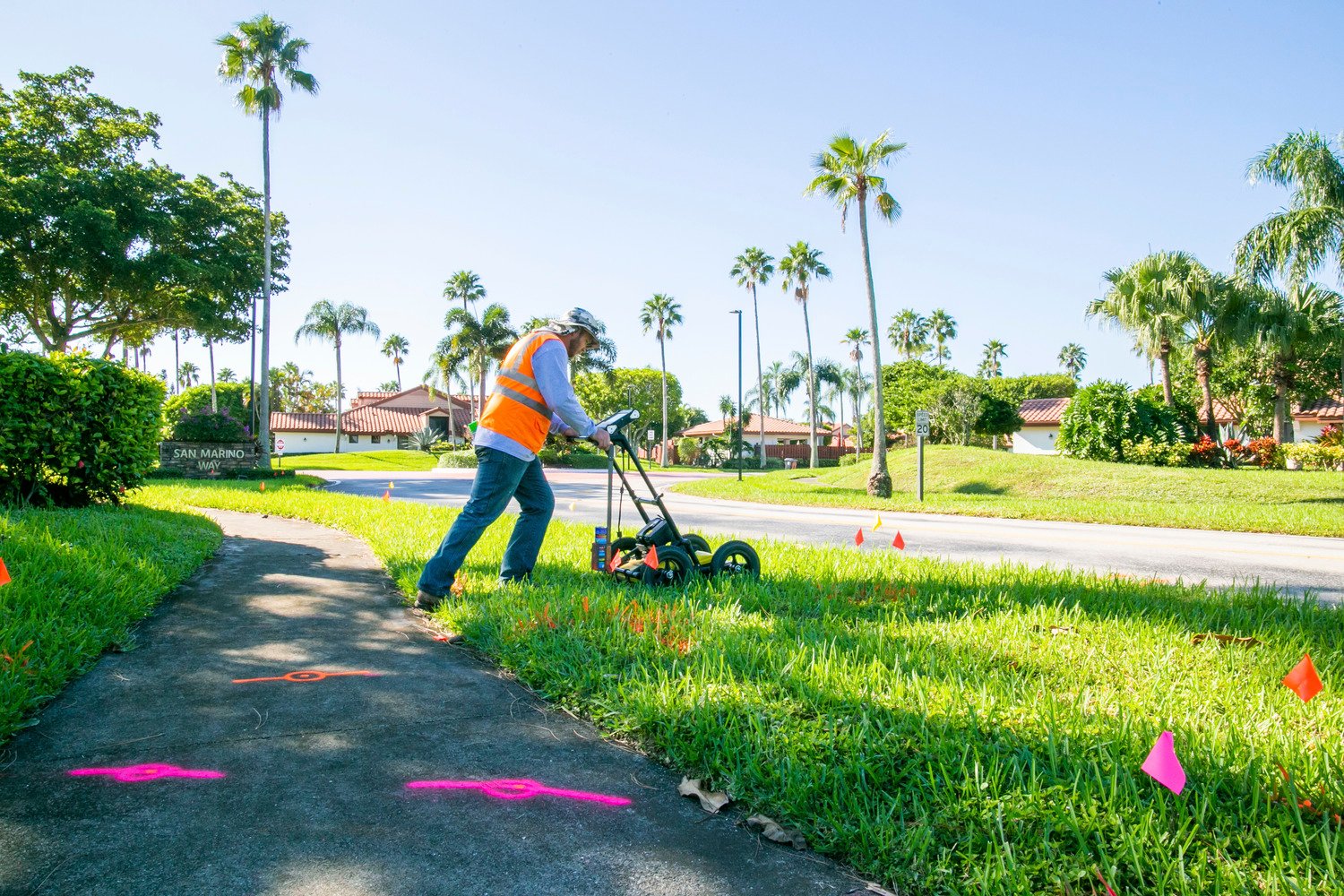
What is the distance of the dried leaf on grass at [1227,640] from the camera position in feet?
12.9

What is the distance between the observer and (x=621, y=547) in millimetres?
5371

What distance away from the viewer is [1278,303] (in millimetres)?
27141

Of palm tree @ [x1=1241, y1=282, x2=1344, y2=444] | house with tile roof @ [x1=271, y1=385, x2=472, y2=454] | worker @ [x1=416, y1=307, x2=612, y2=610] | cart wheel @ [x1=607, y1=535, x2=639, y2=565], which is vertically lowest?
cart wheel @ [x1=607, y1=535, x2=639, y2=565]

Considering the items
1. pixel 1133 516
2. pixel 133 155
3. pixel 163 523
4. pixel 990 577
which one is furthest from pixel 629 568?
pixel 133 155

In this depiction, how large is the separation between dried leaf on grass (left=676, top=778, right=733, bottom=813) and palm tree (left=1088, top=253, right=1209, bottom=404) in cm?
2923

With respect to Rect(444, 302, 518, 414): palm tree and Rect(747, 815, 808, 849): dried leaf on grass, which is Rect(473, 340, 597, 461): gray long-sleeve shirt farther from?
Rect(444, 302, 518, 414): palm tree

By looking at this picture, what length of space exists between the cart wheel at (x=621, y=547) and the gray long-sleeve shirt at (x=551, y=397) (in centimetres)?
81

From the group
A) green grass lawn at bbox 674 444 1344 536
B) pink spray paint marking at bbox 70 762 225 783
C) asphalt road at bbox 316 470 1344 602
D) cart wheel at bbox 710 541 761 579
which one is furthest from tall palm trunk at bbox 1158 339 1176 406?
pink spray paint marking at bbox 70 762 225 783

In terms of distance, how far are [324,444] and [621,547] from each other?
75.5 meters

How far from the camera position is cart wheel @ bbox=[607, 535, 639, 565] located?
534cm

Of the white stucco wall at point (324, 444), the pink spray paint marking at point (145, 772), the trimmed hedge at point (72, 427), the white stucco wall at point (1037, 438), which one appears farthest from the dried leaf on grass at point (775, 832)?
the white stucco wall at point (324, 444)

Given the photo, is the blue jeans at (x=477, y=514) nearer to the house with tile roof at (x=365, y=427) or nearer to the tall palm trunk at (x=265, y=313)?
the tall palm trunk at (x=265, y=313)

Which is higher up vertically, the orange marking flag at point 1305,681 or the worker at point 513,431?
the worker at point 513,431

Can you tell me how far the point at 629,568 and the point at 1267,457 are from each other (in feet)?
102
